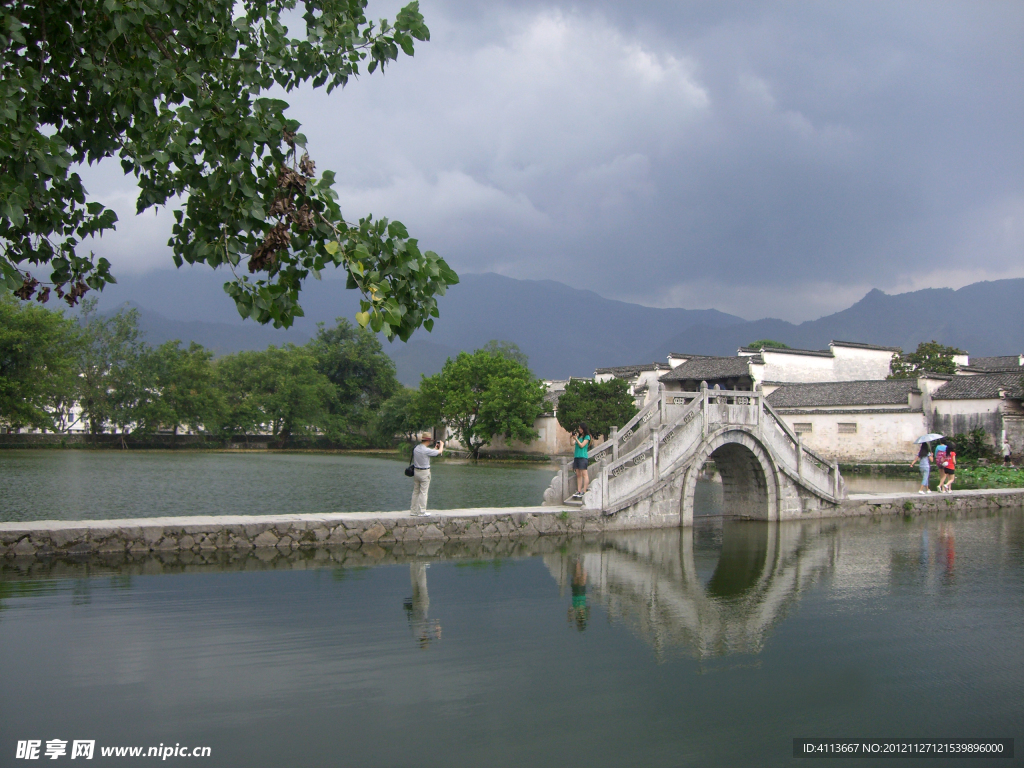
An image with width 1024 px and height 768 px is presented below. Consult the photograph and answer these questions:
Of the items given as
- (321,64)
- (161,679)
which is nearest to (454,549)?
(161,679)

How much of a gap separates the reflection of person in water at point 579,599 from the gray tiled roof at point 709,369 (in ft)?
102

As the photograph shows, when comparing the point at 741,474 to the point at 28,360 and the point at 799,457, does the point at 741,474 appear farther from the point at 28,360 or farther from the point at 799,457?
the point at 28,360

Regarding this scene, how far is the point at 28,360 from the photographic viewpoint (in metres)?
41.8

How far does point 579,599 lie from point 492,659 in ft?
9.12

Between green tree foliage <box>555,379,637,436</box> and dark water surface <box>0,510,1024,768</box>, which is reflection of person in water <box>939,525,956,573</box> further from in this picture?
green tree foliage <box>555,379,637,436</box>

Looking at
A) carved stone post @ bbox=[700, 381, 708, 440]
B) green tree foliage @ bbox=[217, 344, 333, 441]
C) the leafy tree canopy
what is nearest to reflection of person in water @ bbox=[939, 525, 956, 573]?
carved stone post @ bbox=[700, 381, 708, 440]

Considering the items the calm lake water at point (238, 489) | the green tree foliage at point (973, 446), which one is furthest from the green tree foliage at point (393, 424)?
the green tree foliage at point (973, 446)

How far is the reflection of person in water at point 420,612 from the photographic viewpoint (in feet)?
25.0

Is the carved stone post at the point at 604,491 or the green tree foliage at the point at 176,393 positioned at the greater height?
the green tree foliage at the point at 176,393

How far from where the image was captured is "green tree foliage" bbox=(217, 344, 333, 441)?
195 ft

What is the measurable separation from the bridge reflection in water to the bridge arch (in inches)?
30.4

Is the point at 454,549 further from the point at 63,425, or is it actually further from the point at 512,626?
the point at 63,425

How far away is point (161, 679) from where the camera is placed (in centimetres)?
613

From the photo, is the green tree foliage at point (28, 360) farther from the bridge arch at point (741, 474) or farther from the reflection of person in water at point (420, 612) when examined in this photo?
the reflection of person in water at point (420, 612)
